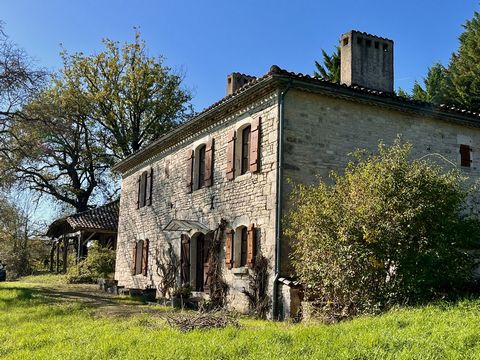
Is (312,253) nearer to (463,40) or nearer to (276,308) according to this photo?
(276,308)

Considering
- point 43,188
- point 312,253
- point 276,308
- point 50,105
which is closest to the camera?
point 312,253

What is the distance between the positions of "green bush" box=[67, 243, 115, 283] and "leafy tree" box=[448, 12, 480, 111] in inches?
708

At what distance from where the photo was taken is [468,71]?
79.6ft

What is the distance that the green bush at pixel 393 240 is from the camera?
823 centimetres

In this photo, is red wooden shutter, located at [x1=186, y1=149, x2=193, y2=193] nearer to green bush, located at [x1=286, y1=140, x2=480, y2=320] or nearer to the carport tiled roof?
green bush, located at [x1=286, y1=140, x2=480, y2=320]

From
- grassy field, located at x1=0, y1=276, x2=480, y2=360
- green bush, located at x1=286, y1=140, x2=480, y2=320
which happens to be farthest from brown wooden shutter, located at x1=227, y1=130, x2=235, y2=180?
grassy field, located at x1=0, y1=276, x2=480, y2=360

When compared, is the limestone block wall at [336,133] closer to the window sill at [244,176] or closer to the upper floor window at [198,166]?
the window sill at [244,176]

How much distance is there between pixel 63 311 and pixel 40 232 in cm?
3029

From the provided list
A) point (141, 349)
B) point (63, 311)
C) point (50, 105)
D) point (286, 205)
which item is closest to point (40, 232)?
point (50, 105)

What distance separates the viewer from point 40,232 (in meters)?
39.8

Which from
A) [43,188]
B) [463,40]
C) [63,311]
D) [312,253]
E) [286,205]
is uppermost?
[463,40]

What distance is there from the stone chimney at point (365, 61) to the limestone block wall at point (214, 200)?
3.83 metres

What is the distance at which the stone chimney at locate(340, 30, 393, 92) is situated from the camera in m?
15.2

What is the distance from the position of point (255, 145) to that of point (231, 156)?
1.28 meters
